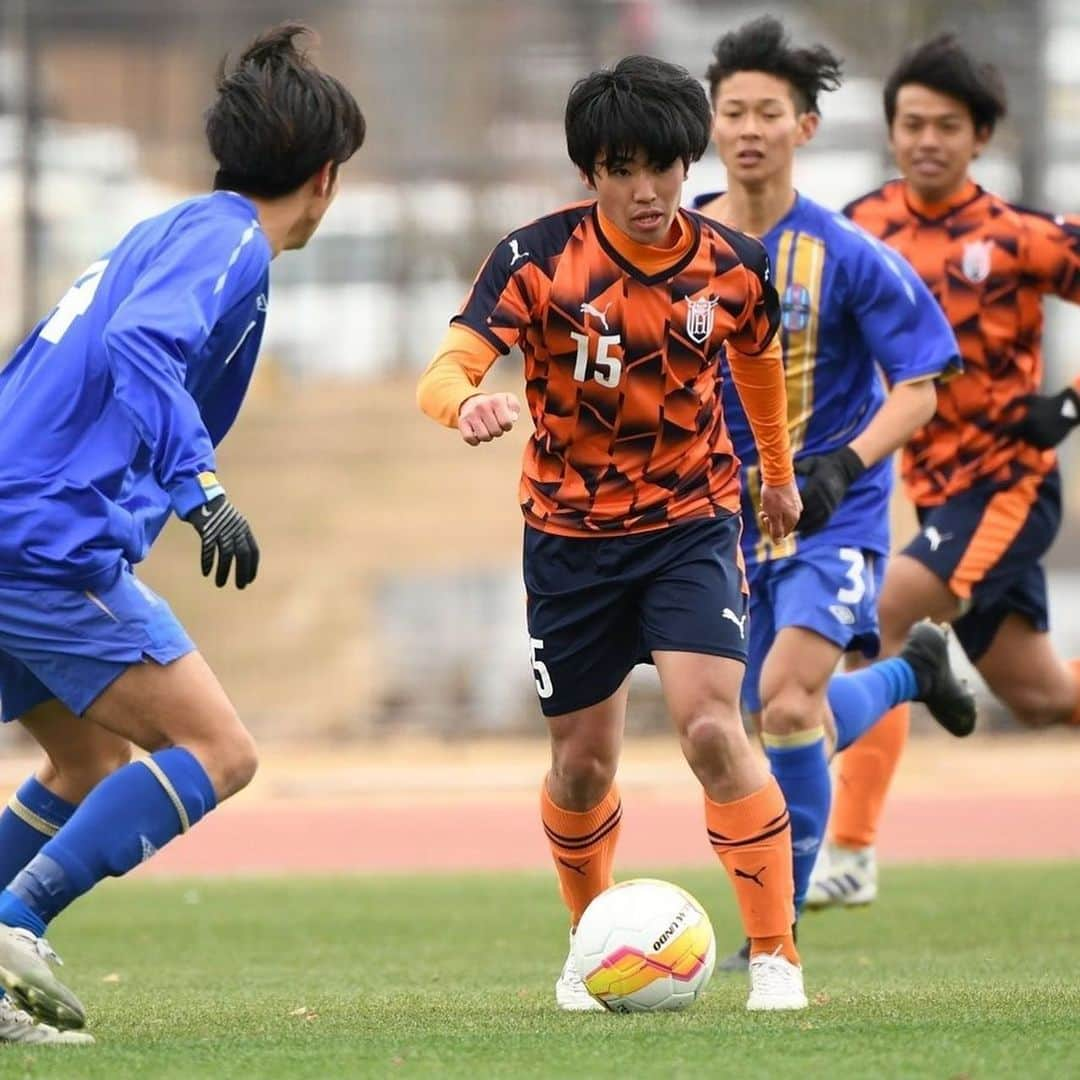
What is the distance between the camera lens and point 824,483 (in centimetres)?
638

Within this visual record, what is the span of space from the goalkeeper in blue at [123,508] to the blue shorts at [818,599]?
2296 mm

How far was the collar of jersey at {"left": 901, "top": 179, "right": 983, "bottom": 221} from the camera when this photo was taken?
819 centimetres

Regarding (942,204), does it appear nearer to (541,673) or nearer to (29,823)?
(541,673)

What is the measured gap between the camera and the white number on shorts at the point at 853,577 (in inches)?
269

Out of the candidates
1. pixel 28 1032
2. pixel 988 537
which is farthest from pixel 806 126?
pixel 28 1032

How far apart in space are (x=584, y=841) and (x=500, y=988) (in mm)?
715

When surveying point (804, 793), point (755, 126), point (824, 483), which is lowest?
point (804, 793)

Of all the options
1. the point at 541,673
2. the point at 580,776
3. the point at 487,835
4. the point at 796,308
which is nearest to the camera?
the point at 541,673

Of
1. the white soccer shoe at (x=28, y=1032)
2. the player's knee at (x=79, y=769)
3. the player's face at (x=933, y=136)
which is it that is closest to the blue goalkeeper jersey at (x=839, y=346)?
the player's face at (x=933, y=136)

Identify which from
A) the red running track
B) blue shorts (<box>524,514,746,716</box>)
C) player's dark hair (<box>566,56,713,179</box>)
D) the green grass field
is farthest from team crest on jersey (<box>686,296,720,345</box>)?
the red running track

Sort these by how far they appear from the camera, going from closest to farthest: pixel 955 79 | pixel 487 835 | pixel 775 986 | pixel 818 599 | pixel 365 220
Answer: pixel 775 986 → pixel 818 599 → pixel 955 79 → pixel 487 835 → pixel 365 220

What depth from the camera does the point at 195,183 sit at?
80.6ft

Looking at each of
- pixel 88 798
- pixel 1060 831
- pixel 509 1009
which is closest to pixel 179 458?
pixel 88 798

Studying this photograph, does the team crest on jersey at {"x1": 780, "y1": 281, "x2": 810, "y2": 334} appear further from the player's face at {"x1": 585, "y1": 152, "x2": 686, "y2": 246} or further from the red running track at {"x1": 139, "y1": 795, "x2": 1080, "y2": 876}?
the red running track at {"x1": 139, "y1": 795, "x2": 1080, "y2": 876}
